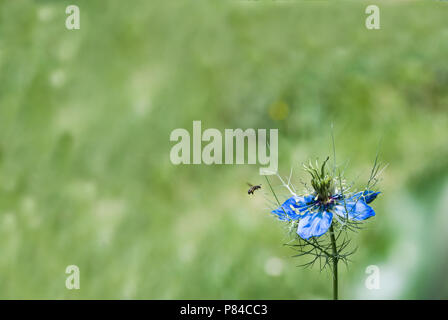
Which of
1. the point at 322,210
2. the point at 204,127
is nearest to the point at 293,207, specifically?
the point at 322,210

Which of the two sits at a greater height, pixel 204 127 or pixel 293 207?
pixel 204 127

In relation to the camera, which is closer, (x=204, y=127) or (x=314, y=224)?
(x=314, y=224)

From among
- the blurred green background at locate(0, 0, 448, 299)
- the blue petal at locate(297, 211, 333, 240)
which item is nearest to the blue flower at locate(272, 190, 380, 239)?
the blue petal at locate(297, 211, 333, 240)

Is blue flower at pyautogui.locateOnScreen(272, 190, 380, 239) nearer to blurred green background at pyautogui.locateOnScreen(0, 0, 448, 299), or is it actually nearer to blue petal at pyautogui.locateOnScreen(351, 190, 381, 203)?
blue petal at pyautogui.locateOnScreen(351, 190, 381, 203)

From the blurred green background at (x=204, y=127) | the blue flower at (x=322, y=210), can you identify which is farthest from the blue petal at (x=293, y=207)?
the blurred green background at (x=204, y=127)

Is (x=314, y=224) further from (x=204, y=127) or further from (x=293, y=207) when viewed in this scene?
(x=204, y=127)

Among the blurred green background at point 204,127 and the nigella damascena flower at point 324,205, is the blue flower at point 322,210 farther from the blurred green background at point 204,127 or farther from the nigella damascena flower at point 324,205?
the blurred green background at point 204,127
